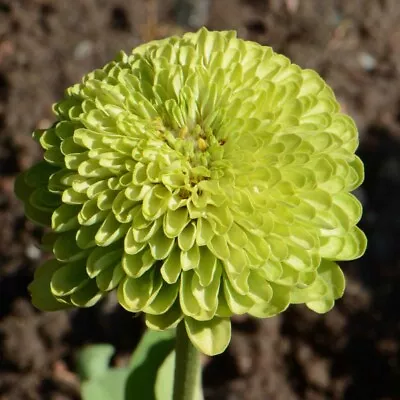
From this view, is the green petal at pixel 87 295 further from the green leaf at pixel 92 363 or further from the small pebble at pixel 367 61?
the small pebble at pixel 367 61

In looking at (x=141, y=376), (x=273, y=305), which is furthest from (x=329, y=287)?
(x=141, y=376)

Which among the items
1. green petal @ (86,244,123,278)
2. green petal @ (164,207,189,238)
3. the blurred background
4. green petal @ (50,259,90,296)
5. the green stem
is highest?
green petal @ (164,207,189,238)

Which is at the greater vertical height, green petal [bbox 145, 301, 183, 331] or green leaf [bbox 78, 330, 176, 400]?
green petal [bbox 145, 301, 183, 331]

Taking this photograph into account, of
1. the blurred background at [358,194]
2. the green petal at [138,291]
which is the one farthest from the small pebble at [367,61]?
the green petal at [138,291]

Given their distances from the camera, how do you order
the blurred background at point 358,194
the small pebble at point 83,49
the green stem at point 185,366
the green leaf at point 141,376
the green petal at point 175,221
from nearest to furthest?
the green petal at point 175,221 < the green stem at point 185,366 < the green leaf at point 141,376 < the blurred background at point 358,194 < the small pebble at point 83,49

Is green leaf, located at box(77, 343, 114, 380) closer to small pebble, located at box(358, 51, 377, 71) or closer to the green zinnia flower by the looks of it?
the green zinnia flower

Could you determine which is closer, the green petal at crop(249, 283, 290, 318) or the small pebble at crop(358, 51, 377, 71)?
the green petal at crop(249, 283, 290, 318)

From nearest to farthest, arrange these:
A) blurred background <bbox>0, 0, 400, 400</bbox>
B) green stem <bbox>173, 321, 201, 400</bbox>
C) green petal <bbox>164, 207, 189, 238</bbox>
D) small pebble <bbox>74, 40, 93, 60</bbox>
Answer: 1. green petal <bbox>164, 207, 189, 238</bbox>
2. green stem <bbox>173, 321, 201, 400</bbox>
3. blurred background <bbox>0, 0, 400, 400</bbox>
4. small pebble <bbox>74, 40, 93, 60</bbox>

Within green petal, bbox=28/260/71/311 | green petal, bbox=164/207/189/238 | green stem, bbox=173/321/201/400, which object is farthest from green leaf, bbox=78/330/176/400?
green petal, bbox=164/207/189/238
